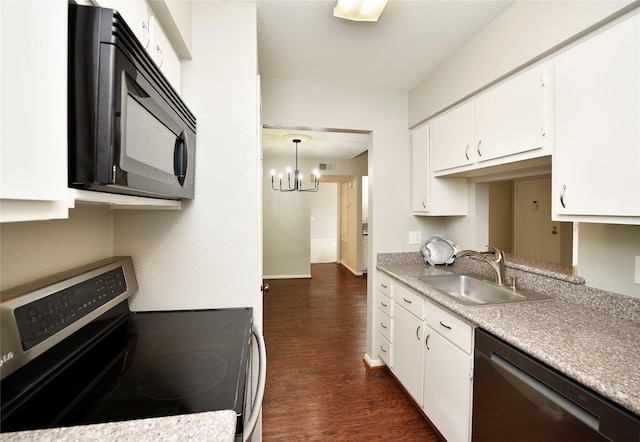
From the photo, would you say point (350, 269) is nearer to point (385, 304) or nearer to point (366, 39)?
point (385, 304)

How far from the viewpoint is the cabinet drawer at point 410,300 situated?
1.83m

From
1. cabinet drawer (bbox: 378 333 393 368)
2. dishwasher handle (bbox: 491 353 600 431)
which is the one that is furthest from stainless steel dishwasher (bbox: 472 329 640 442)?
cabinet drawer (bbox: 378 333 393 368)

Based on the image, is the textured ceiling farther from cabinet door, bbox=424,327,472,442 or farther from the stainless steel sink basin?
cabinet door, bbox=424,327,472,442

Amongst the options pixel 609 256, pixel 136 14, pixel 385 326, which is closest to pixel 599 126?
pixel 609 256

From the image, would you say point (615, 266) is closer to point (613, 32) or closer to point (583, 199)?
point (583, 199)

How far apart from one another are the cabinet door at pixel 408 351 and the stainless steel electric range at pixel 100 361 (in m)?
1.21

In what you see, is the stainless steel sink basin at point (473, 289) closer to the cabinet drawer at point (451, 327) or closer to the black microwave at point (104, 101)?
the cabinet drawer at point (451, 327)

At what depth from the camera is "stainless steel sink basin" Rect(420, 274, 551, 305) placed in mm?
1688

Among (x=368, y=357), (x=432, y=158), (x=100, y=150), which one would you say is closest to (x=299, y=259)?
(x=368, y=357)

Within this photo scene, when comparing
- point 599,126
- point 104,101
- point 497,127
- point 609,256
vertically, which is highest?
point 497,127

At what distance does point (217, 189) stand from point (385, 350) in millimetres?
1883

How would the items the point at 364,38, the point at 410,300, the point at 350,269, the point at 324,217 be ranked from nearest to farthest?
the point at 364,38 < the point at 410,300 < the point at 350,269 < the point at 324,217

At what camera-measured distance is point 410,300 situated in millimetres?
1960

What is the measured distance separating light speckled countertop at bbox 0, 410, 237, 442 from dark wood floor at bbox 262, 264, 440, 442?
4.62 ft
